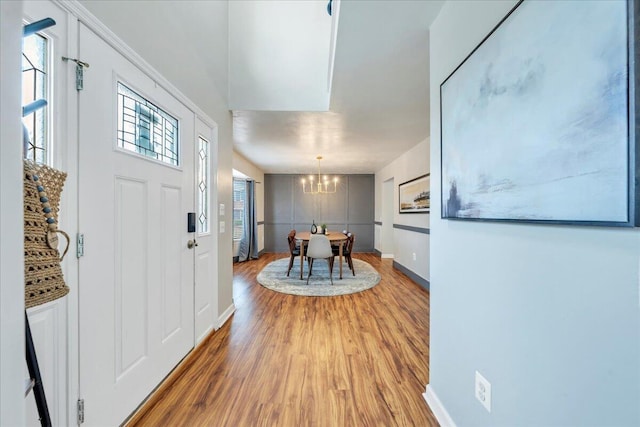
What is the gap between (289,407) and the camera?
1.48 meters

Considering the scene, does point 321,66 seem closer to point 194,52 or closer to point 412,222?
point 194,52

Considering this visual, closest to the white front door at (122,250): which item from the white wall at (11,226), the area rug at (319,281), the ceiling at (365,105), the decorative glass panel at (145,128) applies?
the decorative glass panel at (145,128)

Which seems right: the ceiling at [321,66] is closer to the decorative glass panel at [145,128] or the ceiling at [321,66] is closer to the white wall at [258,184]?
the decorative glass panel at [145,128]

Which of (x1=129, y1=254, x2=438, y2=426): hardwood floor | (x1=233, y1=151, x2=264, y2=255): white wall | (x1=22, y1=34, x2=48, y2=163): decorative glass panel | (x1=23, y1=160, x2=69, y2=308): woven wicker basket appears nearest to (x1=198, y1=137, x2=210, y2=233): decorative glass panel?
(x1=129, y1=254, x2=438, y2=426): hardwood floor

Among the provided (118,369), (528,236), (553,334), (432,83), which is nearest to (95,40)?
(118,369)

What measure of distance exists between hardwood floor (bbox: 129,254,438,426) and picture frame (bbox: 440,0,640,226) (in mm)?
1296

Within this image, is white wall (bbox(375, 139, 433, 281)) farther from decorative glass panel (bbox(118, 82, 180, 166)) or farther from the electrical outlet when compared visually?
decorative glass panel (bbox(118, 82, 180, 166))

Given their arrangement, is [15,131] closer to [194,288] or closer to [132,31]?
[132,31]

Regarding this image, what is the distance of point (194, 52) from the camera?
2.01 meters

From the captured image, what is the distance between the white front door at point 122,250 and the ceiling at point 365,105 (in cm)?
131

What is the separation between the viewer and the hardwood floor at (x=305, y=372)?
143 cm

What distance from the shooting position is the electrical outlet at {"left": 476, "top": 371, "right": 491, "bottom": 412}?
1016 millimetres

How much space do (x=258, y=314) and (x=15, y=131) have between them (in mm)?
2694

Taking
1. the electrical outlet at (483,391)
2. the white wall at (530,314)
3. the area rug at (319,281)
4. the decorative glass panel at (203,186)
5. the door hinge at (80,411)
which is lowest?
the area rug at (319,281)
